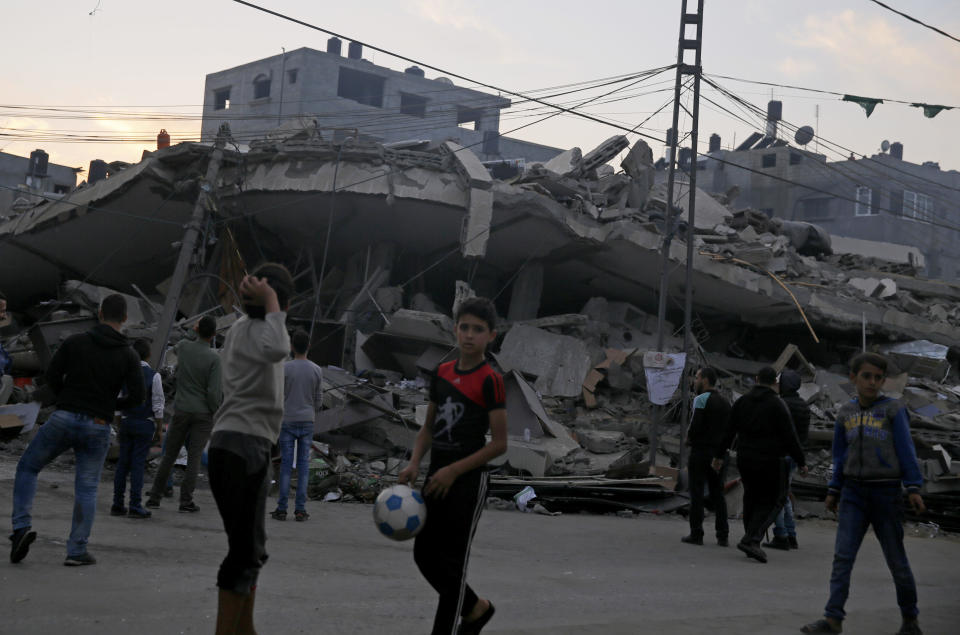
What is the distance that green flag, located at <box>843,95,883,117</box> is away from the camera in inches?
573

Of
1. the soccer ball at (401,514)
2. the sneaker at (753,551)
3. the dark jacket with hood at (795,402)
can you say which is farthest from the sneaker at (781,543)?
the soccer ball at (401,514)

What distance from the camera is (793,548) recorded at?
9.25 meters

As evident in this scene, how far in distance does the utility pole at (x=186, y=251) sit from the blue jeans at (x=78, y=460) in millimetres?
8514

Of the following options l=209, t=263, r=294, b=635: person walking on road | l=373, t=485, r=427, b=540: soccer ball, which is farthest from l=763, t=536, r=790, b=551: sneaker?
l=209, t=263, r=294, b=635: person walking on road

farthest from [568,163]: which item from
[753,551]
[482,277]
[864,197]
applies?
[864,197]

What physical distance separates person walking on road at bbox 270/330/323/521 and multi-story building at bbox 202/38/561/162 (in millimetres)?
38021

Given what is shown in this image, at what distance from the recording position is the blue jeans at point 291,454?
28.0 ft

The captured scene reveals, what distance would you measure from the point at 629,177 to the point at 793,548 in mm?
14505

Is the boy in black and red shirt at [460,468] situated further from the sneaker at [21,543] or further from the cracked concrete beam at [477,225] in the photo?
the cracked concrete beam at [477,225]

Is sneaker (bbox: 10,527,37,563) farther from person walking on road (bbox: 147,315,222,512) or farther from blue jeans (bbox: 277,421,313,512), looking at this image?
blue jeans (bbox: 277,421,313,512)

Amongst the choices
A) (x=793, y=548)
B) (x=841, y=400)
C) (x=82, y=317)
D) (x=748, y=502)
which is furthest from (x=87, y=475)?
(x=841, y=400)

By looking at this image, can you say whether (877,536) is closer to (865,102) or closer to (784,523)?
(784,523)

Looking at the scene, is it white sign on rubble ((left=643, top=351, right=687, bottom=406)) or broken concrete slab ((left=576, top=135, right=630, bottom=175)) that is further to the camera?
broken concrete slab ((left=576, top=135, right=630, bottom=175))

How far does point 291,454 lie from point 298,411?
41 centimetres
